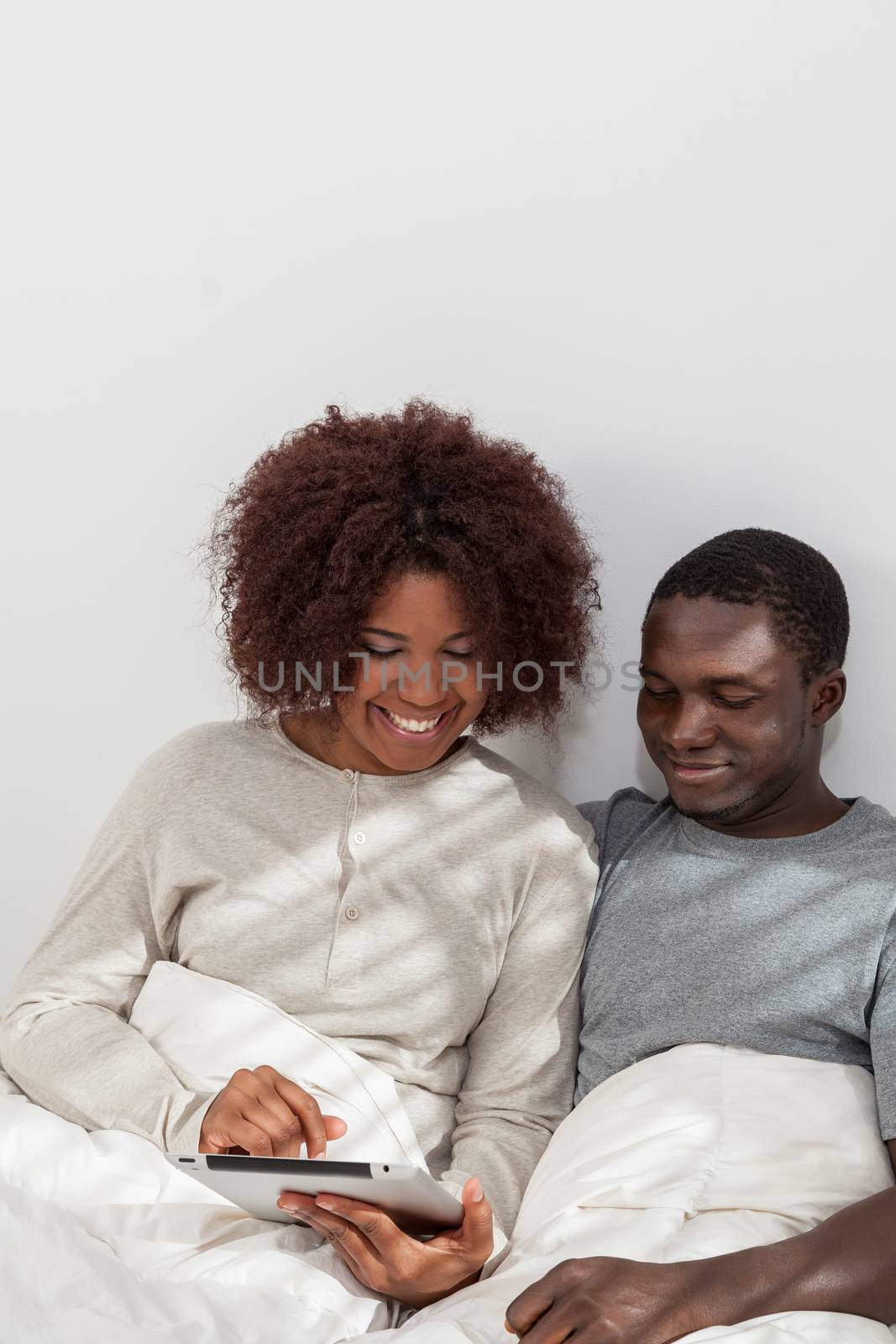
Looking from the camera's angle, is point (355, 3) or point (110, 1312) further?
point (355, 3)

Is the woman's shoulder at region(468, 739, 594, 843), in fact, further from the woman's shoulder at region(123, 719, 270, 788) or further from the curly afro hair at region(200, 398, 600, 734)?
the woman's shoulder at region(123, 719, 270, 788)

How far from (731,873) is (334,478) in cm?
68

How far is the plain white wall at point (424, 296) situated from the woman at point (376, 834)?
1.03 feet

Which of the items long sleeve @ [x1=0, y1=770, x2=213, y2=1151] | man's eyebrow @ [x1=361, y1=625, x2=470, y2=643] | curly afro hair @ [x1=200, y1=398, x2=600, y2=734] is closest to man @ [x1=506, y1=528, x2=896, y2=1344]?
curly afro hair @ [x1=200, y1=398, x2=600, y2=734]

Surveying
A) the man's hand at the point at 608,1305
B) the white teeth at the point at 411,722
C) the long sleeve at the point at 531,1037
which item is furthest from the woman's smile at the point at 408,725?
the man's hand at the point at 608,1305

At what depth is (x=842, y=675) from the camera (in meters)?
1.62

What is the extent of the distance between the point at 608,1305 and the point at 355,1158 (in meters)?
0.35

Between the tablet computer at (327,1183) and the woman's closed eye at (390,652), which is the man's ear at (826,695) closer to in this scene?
the woman's closed eye at (390,652)

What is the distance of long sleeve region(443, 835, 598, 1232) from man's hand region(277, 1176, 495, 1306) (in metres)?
0.19

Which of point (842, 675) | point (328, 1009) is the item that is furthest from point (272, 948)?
point (842, 675)

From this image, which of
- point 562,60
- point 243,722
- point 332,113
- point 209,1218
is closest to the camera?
point 209,1218

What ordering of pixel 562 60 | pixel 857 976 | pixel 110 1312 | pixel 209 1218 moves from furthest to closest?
pixel 562 60 → pixel 857 976 → pixel 209 1218 → pixel 110 1312

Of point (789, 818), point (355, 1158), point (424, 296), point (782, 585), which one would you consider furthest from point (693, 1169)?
point (424, 296)

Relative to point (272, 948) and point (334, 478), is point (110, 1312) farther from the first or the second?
point (334, 478)
